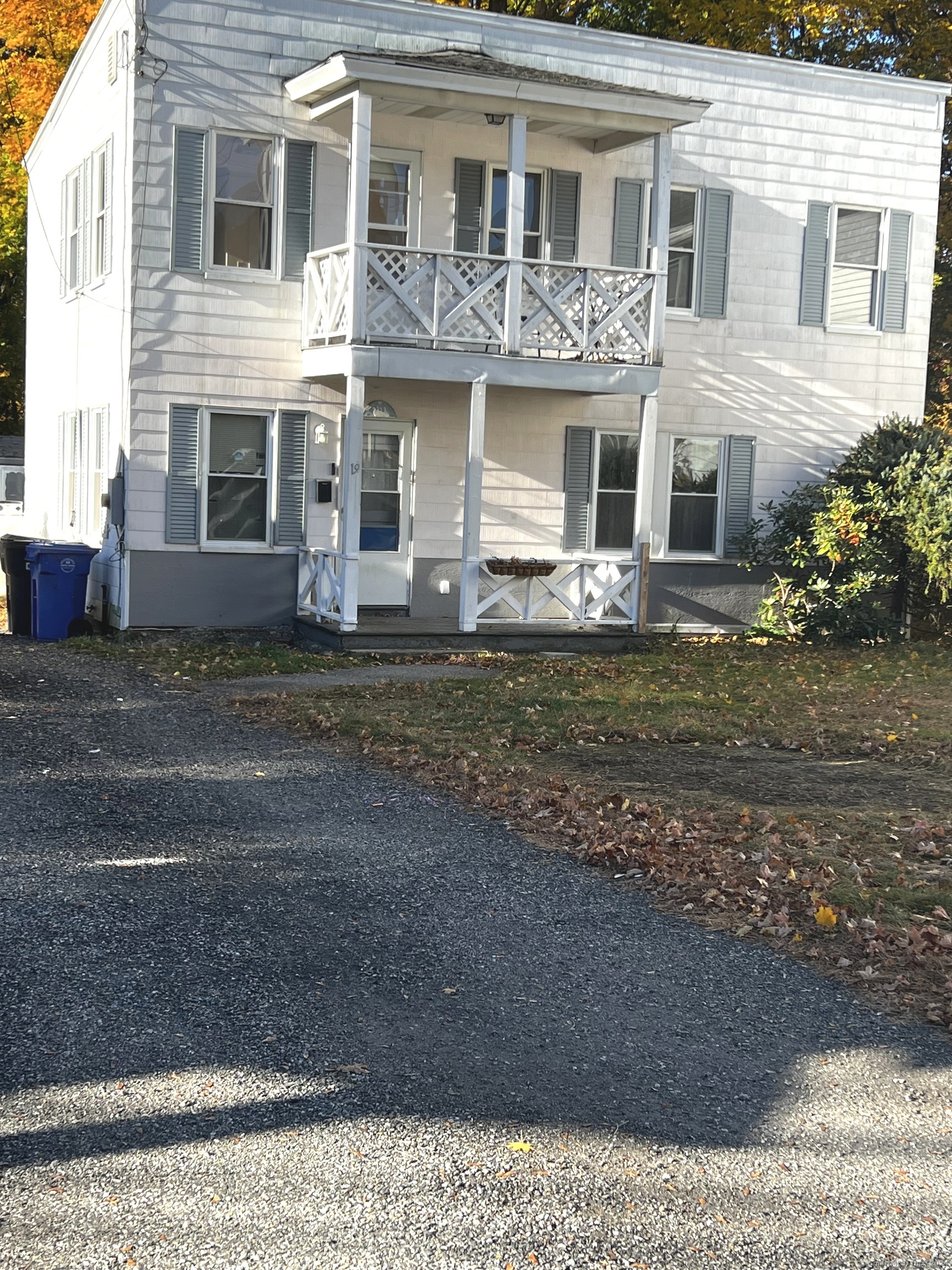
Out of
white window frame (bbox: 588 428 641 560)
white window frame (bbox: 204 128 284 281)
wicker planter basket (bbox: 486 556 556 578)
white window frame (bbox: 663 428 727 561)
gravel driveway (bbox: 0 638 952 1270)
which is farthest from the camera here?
white window frame (bbox: 663 428 727 561)

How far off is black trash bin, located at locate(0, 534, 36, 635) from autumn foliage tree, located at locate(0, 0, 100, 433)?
16733mm

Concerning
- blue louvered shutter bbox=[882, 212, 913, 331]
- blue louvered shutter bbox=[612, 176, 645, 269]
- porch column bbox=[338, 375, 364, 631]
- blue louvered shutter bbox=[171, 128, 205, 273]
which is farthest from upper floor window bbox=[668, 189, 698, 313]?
blue louvered shutter bbox=[171, 128, 205, 273]

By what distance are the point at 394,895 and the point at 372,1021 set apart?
1626mm

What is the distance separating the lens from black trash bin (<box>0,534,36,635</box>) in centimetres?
1653

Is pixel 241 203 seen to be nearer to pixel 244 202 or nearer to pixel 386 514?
pixel 244 202

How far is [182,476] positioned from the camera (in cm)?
1611

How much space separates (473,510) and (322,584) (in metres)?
1.94

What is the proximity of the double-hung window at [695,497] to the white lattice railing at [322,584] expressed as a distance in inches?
202

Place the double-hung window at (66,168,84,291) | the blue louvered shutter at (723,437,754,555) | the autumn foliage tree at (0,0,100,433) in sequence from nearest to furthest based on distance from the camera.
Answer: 1. the double-hung window at (66,168,84,291)
2. the blue louvered shutter at (723,437,754,555)
3. the autumn foliage tree at (0,0,100,433)

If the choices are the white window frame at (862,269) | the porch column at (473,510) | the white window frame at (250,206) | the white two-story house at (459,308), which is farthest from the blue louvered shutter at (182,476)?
the white window frame at (862,269)

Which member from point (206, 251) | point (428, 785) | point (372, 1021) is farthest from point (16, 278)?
point (372, 1021)

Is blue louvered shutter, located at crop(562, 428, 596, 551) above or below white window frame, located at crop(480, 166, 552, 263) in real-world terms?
below

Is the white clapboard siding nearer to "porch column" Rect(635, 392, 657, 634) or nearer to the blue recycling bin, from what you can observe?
the blue recycling bin

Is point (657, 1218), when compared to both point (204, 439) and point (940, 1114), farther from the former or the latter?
point (204, 439)
